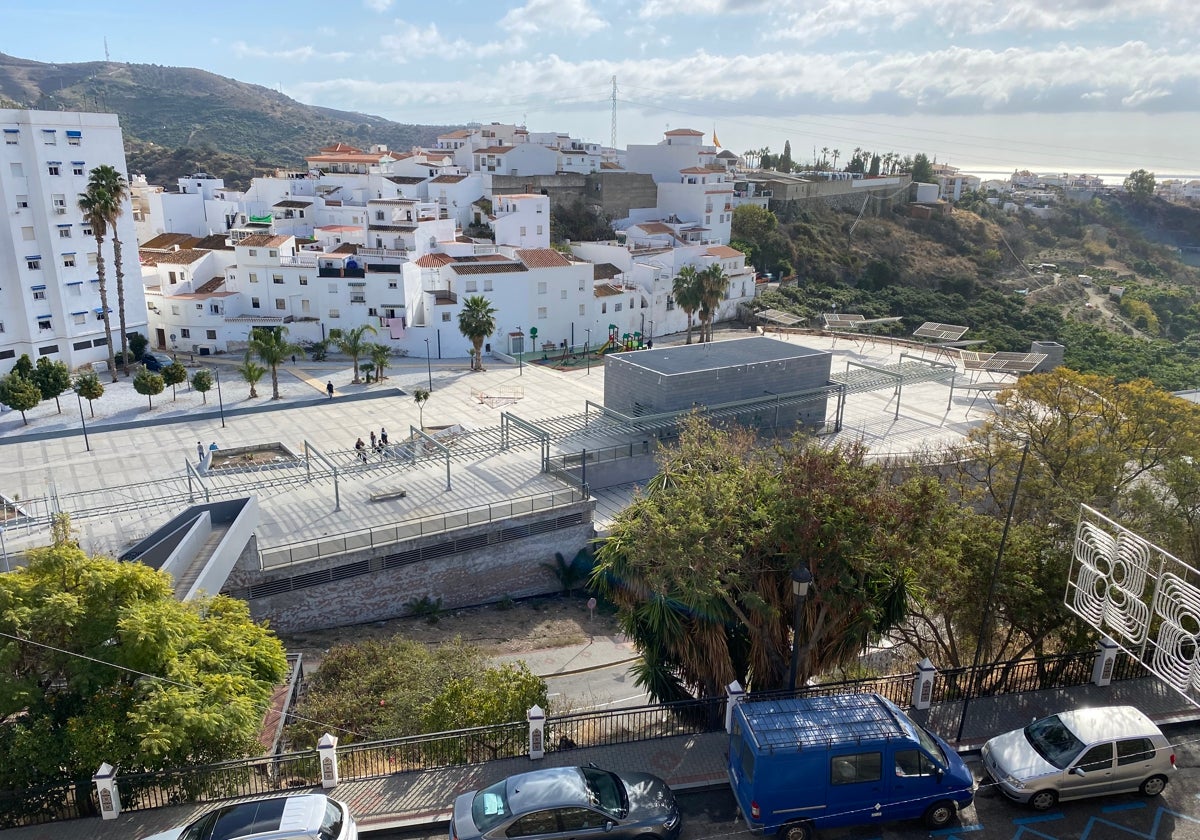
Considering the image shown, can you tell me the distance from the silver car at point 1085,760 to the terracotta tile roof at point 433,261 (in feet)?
140

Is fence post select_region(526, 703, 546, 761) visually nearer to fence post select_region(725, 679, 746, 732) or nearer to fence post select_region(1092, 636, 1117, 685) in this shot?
fence post select_region(725, 679, 746, 732)

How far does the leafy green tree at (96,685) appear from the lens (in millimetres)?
10086

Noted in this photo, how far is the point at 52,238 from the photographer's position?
40844mm

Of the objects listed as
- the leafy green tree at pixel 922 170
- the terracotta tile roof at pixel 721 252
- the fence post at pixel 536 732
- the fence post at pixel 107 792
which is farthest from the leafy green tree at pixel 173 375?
the leafy green tree at pixel 922 170

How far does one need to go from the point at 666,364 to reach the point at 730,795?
20.2m

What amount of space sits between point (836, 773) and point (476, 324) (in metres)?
35.3

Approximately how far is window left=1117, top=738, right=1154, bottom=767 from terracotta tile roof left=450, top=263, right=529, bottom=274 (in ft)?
134

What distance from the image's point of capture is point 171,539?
55.6 feet

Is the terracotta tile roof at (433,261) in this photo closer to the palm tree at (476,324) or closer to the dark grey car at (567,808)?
the palm tree at (476,324)

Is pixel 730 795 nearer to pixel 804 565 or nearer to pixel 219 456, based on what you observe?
pixel 804 565

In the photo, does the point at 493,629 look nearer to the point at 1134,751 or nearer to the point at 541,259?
the point at 1134,751

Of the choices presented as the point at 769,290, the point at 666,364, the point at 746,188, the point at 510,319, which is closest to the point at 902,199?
the point at 746,188

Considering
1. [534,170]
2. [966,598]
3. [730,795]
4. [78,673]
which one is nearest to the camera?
[78,673]

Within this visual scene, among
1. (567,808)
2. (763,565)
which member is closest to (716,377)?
(763,565)
